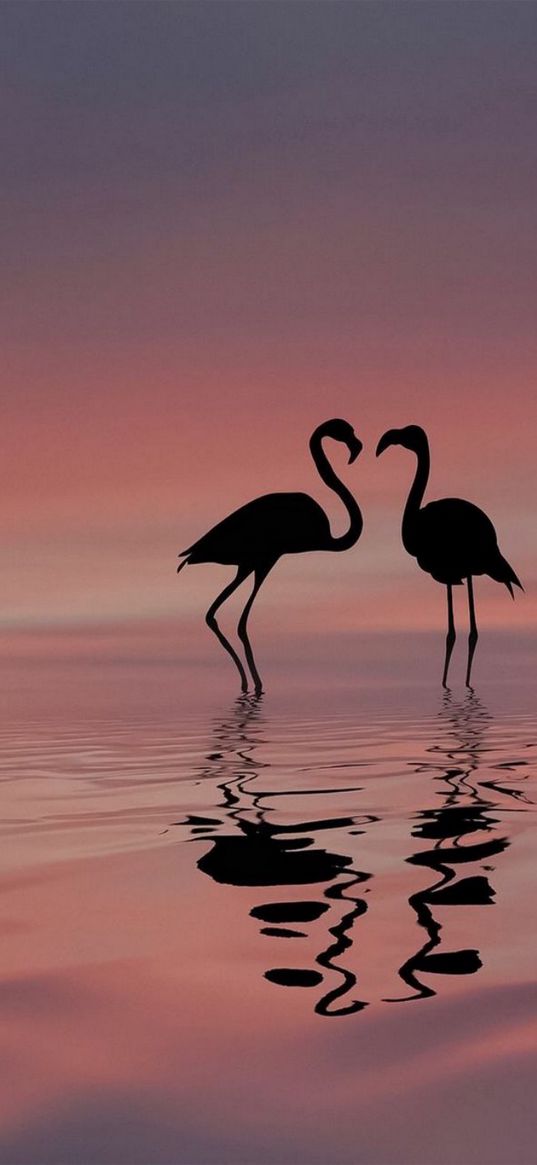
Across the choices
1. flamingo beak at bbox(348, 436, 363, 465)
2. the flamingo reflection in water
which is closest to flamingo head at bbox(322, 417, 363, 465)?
flamingo beak at bbox(348, 436, 363, 465)

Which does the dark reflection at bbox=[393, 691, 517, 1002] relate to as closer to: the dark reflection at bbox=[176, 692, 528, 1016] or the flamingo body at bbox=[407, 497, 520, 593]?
the dark reflection at bbox=[176, 692, 528, 1016]

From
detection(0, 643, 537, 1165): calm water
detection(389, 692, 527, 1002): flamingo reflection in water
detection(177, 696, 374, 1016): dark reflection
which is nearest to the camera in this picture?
detection(0, 643, 537, 1165): calm water

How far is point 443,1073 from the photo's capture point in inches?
123

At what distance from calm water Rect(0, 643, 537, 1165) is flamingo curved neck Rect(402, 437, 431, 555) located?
9.50 metres

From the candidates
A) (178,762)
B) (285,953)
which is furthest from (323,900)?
(178,762)

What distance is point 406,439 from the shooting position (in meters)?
18.0

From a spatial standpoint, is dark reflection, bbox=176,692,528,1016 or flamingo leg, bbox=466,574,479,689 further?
flamingo leg, bbox=466,574,479,689

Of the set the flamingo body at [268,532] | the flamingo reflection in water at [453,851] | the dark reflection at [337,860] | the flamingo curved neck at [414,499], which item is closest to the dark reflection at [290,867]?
the dark reflection at [337,860]

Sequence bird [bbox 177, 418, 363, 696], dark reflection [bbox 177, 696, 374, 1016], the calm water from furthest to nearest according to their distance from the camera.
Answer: bird [bbox 177, 418, 363, 696] < dark reflection [bbox 177, 696, 374, 1016] < the calm water

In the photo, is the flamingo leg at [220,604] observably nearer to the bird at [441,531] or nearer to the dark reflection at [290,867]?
the bird at [441,531]

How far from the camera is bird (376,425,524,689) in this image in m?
18.1

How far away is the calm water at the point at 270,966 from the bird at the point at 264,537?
8419 mm

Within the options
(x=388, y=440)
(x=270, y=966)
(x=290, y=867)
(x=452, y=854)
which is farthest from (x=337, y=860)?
(x=388, y=440)

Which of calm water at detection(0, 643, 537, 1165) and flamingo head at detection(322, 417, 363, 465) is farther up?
flamingo head at detection(322, 417, 363, 465)
